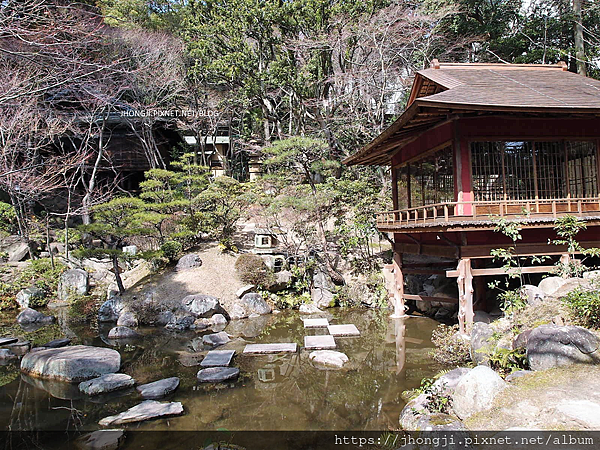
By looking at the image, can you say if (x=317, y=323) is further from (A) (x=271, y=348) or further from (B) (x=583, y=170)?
(B) (x=583, y=170)

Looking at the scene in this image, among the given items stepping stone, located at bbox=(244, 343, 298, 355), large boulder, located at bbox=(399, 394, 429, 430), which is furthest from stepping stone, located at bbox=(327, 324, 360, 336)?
large boulder, located at bbox=(399, 394, 429, 430)

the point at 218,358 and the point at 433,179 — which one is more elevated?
the point at 433,179

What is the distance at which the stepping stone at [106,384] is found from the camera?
23.5 feet

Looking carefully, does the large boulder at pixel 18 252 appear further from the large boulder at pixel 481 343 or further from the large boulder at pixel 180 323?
the large boulder at pixel 481 343

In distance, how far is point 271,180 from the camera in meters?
16.4

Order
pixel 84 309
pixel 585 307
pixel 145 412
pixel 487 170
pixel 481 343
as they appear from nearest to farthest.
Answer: pixel 585 307, pixel 145 412, pixel 481 343, pixel 487 170, pixel 84 309

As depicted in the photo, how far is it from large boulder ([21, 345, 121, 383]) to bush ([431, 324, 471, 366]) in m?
6.76

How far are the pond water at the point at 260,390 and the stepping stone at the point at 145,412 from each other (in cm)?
14

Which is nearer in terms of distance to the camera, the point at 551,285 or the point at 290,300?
the point at 551,285

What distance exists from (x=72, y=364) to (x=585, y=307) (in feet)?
30.8

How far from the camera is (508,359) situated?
5914 mm

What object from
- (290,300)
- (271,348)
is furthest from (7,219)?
(271,348)

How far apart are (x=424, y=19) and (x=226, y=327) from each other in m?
14.9

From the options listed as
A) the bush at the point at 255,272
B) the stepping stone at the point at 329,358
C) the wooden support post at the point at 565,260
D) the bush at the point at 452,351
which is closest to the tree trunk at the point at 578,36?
the wooden support post at the point at 565,260
